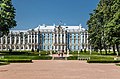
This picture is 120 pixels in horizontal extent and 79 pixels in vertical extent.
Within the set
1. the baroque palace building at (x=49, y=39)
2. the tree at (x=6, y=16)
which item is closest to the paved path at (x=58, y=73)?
the tree at (x=6, y=16)

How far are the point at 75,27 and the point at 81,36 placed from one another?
6682 millimetres

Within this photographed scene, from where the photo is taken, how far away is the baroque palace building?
178 meters

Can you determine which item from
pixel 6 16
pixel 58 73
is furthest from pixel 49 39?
pixel 58 73

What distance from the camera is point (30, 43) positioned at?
185 metres

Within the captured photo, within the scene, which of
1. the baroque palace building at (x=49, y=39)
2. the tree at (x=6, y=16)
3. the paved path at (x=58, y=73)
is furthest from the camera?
the baroque palace building at (x=49, y=39)

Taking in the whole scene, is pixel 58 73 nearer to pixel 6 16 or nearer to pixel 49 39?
pixel 6 16

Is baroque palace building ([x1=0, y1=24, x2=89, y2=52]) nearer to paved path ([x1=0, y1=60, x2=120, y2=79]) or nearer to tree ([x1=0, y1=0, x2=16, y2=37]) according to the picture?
tree ([x1=0, y1=0, x2=16, y2=37])

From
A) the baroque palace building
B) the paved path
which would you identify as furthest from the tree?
the baroque palace building

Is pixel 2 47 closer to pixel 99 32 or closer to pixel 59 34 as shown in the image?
pixel 59 34

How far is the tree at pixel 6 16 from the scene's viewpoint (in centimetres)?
6836

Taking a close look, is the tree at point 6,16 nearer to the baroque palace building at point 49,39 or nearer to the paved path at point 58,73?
the paved path at point 58,73

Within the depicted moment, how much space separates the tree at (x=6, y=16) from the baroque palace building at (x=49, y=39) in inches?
4031

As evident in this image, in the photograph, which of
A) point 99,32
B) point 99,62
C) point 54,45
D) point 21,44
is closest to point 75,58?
point 99,62

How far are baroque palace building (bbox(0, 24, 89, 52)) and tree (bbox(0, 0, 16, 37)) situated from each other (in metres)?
102
